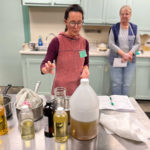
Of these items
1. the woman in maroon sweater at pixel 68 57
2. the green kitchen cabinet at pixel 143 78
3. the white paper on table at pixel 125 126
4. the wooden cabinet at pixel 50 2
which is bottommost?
→ the green kitchen cabinet at pixel 143 78

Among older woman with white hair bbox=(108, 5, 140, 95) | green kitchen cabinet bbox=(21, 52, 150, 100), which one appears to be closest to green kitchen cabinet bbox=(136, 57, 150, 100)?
green kitchen cabinet bbox=(21, 52, 150, 100)

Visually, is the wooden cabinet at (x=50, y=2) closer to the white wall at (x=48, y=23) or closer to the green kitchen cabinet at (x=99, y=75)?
the white wall at (x=48, y=23)

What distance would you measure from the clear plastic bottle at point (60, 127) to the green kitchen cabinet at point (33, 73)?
209 centimetres

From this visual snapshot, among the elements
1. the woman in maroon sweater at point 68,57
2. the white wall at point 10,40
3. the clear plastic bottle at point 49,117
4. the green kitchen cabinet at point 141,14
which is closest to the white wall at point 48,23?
the white wall at point 10,40

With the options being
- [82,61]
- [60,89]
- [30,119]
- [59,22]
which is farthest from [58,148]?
[59,22]

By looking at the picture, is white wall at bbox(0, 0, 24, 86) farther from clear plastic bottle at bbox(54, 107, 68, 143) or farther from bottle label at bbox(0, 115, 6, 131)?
clear plastic bottle at bbox(54, 107, 68, 143)

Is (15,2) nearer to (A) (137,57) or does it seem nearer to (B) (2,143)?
(A) (137,57)

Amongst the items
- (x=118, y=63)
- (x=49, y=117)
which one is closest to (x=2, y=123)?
(x=49, y=117)

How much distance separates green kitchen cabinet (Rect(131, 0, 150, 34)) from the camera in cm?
276

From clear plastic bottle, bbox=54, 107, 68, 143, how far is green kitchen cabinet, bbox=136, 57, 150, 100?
89.1 inches

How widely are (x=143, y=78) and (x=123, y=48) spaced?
762 mm

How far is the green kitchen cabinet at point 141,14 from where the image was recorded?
2.76m

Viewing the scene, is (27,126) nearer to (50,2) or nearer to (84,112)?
(84,112)

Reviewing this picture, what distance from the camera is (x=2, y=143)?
85 cm
